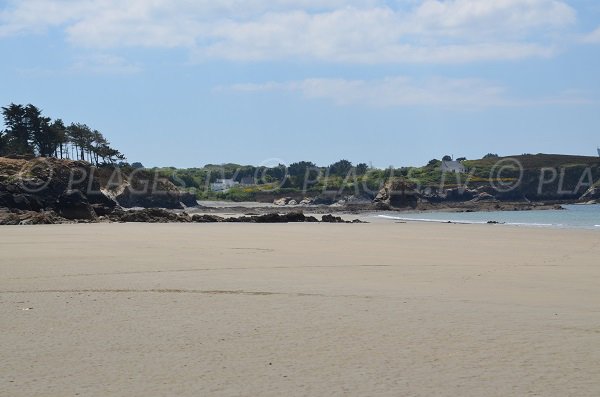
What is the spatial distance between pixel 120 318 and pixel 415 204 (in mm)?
87337

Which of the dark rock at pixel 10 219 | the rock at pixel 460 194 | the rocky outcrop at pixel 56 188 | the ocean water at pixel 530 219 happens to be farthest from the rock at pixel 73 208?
the rock at pixel 460 194

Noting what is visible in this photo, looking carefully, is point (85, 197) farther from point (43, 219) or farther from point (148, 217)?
point (43, 219)

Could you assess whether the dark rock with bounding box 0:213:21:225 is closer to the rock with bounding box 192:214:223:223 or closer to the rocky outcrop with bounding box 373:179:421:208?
the rock with bounding box 192:214:223:223

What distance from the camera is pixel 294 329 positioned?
25.6 ft

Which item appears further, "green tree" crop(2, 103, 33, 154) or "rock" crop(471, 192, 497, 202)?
"rock" crop(471, 192, 497, 202)

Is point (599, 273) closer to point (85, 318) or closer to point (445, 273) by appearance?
point (445, 273)

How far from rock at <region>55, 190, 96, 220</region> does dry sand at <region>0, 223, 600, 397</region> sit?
22856 millimetres

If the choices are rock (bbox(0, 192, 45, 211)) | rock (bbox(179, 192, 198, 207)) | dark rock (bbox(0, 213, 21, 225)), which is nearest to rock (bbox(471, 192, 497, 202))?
rock (bbox(179, 192, 198, 207))

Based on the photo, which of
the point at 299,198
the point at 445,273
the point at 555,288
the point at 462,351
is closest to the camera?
the point at 462,351

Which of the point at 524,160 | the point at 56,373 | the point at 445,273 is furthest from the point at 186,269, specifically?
the point at 524,160

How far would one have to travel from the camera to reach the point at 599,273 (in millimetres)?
14758

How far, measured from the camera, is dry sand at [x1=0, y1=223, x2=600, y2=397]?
5.72m

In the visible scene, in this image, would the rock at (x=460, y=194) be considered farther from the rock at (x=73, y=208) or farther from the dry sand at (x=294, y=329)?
the dry sand at (x=294, y=329)

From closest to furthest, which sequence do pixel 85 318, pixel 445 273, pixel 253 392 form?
pixel 253 392 → pixel 85 318 → pixel 445 273
